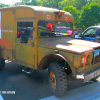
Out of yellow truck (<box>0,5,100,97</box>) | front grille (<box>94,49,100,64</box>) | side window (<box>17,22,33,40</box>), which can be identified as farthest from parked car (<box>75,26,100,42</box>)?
side window (<box>17,22,33,40</box>)

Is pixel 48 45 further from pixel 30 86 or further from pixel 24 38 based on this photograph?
pixel 30 86

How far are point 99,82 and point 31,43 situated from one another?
2772 millimetres

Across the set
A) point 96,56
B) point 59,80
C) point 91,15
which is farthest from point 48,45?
point 91,15

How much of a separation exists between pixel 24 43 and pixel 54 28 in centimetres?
116

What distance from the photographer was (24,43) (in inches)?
195

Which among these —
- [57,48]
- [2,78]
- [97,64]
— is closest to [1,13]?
[2,78]

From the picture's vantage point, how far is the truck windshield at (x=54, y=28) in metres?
4.72

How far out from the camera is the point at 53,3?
5175 cm

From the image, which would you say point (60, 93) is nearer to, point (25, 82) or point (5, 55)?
point (25, 82)

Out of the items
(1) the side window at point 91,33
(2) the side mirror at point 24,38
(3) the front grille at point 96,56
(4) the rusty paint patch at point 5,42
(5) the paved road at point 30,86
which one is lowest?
(5) the paved road at point 30,86

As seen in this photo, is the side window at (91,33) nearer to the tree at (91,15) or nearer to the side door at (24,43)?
the side door at (24,43)

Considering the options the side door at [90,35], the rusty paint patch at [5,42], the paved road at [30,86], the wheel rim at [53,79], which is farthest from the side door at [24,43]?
the side door at [90,35]

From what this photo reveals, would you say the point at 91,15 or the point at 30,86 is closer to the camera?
the point at 30,86

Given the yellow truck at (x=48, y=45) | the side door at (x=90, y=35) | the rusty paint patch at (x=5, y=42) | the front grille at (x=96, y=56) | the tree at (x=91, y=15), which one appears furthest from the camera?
the tree at (x=91, y=15)
